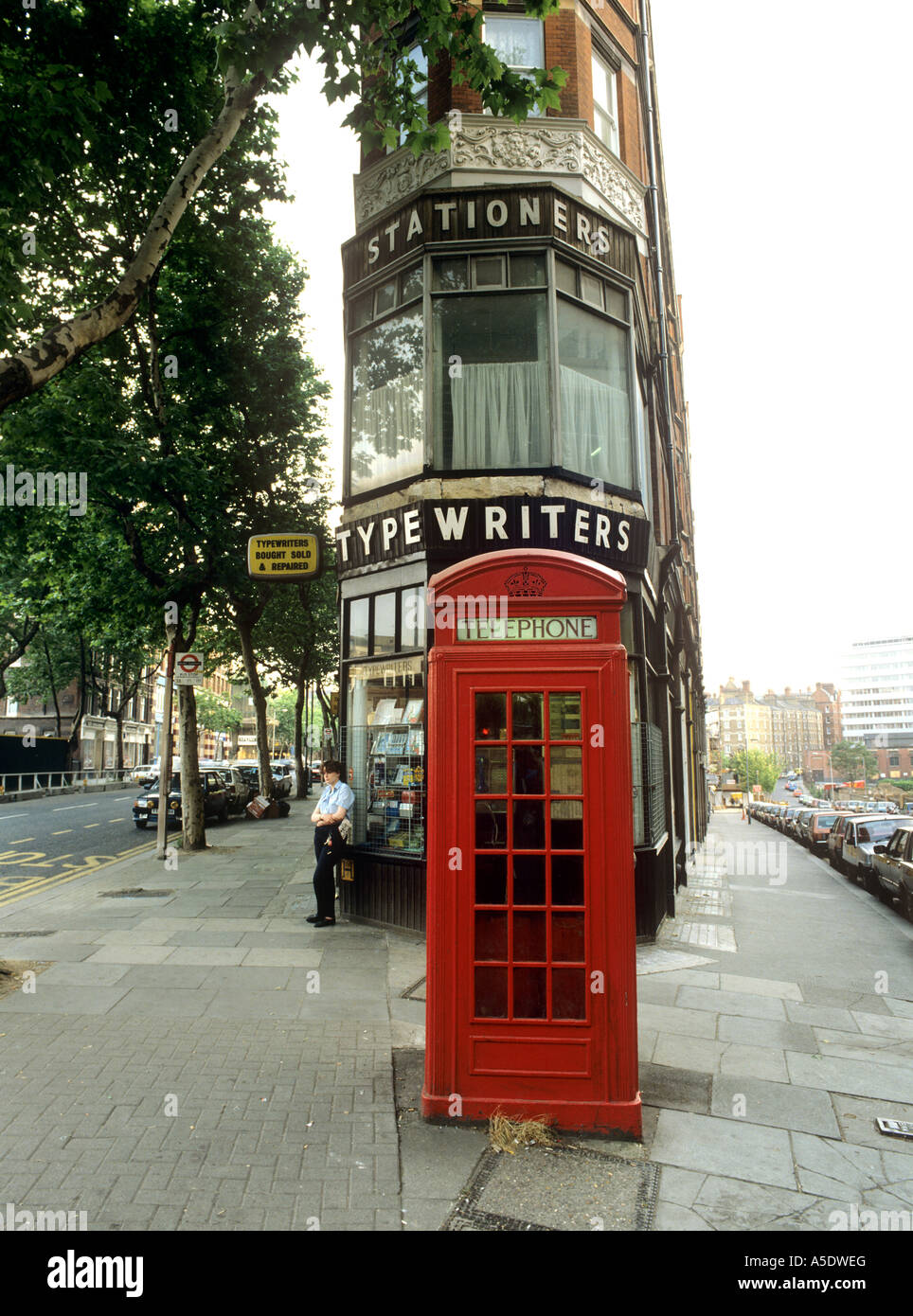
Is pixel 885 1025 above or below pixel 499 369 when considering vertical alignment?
below

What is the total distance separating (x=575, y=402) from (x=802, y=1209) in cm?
845

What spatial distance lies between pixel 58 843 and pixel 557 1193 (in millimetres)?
18052

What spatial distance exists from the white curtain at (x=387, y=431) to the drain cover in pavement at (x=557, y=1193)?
297 inches

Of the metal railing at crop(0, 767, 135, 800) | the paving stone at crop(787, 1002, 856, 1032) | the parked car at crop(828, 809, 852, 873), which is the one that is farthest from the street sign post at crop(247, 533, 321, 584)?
the metal railing at crop(0, 767, 135, 800)

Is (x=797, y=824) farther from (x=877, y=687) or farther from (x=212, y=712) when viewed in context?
(x=877, y=687)

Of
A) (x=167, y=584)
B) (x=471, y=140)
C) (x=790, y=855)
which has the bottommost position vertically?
(x=790, y=855)

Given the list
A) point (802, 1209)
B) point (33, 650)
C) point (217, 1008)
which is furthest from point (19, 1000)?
point (33, 650)

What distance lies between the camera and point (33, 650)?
50.8 meters

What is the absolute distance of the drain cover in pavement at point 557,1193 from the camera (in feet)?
11.7

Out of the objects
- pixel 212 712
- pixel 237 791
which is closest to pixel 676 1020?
pixel 237 791

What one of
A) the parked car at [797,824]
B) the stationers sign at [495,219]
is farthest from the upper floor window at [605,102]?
the parked car at [797,824]

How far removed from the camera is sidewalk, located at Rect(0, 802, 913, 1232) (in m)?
3.71

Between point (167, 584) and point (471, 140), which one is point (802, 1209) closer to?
point (471, 140)

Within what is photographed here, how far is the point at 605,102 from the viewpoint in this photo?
38.5 ft
